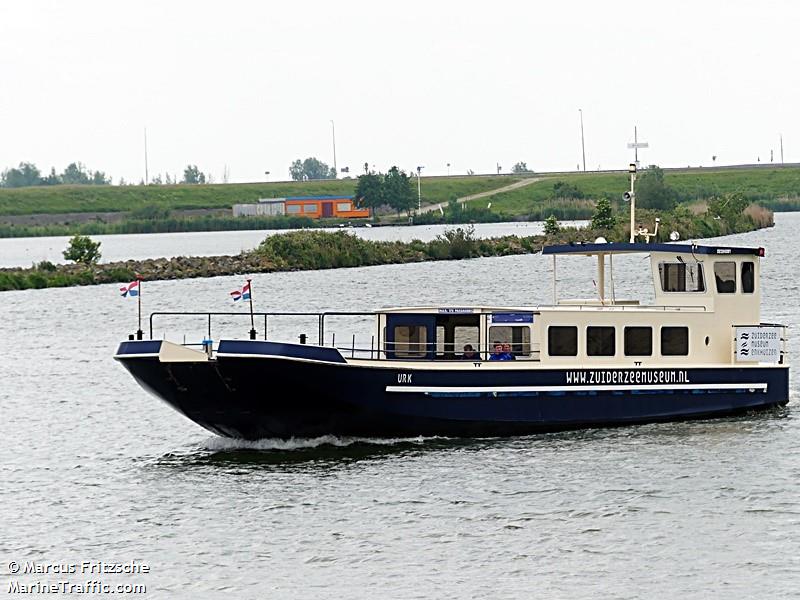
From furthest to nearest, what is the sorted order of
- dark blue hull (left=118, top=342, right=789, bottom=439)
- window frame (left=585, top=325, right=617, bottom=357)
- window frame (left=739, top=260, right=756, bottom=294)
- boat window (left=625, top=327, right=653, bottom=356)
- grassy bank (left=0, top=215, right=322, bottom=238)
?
1. grassy bank (left=0, top=215, right=322, bottom=238)
2. window frame (left=739, top=260, right=756, bottom=294)
3. boat window (left=625, top=327, right=653, bottom=356)
4. window frame (left=585, top=325, right=617, bottom=357)
5. dark blue hull (left=118, top=342, right=789, bottom=439)

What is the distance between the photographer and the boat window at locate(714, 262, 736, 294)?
1237 inches

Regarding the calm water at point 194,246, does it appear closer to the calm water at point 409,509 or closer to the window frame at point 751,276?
the calm water at point 409,509

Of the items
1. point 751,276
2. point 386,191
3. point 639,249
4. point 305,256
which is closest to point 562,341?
point 639,249

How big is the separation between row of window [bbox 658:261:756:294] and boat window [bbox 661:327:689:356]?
1.39m

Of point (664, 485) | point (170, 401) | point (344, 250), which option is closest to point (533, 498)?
point (664, 485)

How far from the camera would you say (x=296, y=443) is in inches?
1143

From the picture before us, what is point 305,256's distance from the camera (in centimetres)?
9150

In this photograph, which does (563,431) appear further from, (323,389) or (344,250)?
(344,250)

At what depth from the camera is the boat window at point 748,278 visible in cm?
3166

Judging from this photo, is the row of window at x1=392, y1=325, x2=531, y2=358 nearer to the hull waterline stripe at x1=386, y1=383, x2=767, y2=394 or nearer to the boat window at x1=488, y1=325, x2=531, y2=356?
the boat window at x1=488, y1=325, x2=531, y2=356

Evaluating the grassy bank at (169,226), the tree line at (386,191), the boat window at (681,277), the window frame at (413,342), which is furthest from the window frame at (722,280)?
the tree line at (386,191)

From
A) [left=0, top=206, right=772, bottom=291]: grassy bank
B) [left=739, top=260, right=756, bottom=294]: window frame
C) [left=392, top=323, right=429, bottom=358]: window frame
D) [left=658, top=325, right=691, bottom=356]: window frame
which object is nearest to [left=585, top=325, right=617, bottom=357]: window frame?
[left=658, top=325, right=691, bottom=356]: window frame

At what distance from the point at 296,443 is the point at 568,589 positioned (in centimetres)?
986

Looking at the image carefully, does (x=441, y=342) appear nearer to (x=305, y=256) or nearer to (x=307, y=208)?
(x=305, y=256)
